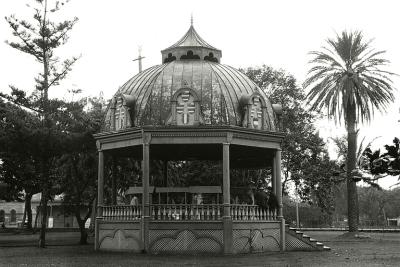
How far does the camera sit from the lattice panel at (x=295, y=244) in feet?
86.8

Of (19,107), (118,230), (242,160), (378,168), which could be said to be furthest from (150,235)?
(378,168)

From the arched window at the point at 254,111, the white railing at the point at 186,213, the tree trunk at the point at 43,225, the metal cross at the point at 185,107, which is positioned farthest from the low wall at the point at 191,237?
the tree trunk at the point at 43,225

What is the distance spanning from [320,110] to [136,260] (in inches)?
977

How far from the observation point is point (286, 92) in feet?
143

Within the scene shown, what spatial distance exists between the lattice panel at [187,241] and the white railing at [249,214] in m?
1.25

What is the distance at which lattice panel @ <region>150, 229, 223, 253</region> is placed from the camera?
2381cm

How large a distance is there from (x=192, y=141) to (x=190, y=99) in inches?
74.6

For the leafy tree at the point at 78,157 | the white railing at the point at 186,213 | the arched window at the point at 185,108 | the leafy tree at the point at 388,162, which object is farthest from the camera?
the leafy tree at the point at 78,157

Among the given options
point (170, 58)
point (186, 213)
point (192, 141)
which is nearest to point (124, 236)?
point (186, 213)

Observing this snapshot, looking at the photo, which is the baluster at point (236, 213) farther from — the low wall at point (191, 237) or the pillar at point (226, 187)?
the pillar at point (226, 187)

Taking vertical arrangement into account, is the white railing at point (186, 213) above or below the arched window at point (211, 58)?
below

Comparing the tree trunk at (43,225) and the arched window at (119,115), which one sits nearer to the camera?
the arched window at (119,115)

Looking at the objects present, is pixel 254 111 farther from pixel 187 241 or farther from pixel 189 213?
pixel 187 241

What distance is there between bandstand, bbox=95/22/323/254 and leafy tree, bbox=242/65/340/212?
538 inches
